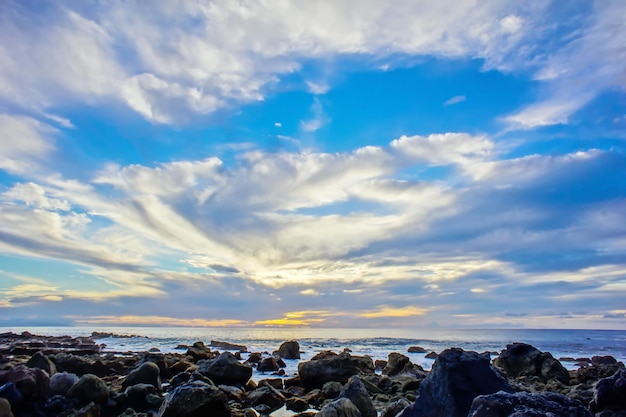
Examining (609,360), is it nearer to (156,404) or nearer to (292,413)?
(292,413)

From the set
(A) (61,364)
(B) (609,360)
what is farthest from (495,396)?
(B) (609,360)

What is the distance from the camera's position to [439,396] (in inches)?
307

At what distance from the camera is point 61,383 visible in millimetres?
14203

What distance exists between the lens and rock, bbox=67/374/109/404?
13320 mm

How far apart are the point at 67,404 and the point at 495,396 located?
13.3 meters

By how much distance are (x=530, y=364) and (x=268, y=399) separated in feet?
61.5

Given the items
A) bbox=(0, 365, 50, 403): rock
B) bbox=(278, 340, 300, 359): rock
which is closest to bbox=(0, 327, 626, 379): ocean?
bbox=(278, 340, 300, 359): rock

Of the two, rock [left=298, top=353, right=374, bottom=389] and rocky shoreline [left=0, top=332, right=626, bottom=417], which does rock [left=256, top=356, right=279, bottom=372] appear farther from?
rock [left=298, top=353, right=374, bottom=389]

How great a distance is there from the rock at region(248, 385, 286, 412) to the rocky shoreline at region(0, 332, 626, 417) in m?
0.04

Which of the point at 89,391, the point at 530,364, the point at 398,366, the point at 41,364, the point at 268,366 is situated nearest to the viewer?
the point at 89,391

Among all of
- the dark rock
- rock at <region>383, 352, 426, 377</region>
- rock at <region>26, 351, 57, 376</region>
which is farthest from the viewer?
the dark rock

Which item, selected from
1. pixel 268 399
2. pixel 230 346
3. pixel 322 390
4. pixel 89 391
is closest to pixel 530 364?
pixel 322 390

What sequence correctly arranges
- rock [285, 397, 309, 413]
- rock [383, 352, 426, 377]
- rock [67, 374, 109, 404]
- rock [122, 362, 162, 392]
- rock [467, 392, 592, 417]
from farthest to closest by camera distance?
1. rock [383, 352, 426, 377]
2. rock [122, 362, 162, 392]
3. rock [285, 397, 309, 413]
4. rock [67, 374, 109, 404]
5. rock [467, 392, 592, 417]

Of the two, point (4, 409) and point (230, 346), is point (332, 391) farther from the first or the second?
point (230, 346)
